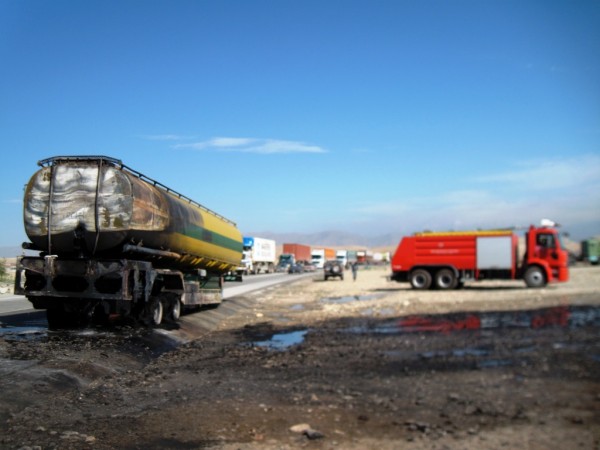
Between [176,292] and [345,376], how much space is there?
770 cm

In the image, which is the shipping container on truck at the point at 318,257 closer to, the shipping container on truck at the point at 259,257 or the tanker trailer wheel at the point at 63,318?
the shipping container on truck at the point at 259,257

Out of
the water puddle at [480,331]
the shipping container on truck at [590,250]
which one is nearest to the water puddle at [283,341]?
the water puddle at [480,331]

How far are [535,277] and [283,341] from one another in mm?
18600

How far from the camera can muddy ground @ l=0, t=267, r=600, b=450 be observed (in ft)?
17.5

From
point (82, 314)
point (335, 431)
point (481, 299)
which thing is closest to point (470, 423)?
point (335, 431)

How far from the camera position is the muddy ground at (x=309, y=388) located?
5.32 meters

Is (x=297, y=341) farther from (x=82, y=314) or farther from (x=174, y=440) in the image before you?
(x=174, y=440)

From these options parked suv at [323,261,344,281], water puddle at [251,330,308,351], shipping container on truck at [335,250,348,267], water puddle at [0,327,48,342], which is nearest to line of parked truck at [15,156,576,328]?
water puddle at [0,327,48,342]

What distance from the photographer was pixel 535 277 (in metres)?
26.7

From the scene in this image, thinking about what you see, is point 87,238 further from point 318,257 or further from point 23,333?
point 318,257

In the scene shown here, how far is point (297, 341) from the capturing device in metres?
12.0

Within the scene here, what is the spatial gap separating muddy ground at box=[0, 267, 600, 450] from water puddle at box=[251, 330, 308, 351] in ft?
0.22

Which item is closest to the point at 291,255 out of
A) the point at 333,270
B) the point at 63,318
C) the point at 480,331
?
the point at 333,270

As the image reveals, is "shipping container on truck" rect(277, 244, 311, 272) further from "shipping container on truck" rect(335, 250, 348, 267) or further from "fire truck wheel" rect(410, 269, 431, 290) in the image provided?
"fire truck wheel" rect(410, 269, 431, 290)
